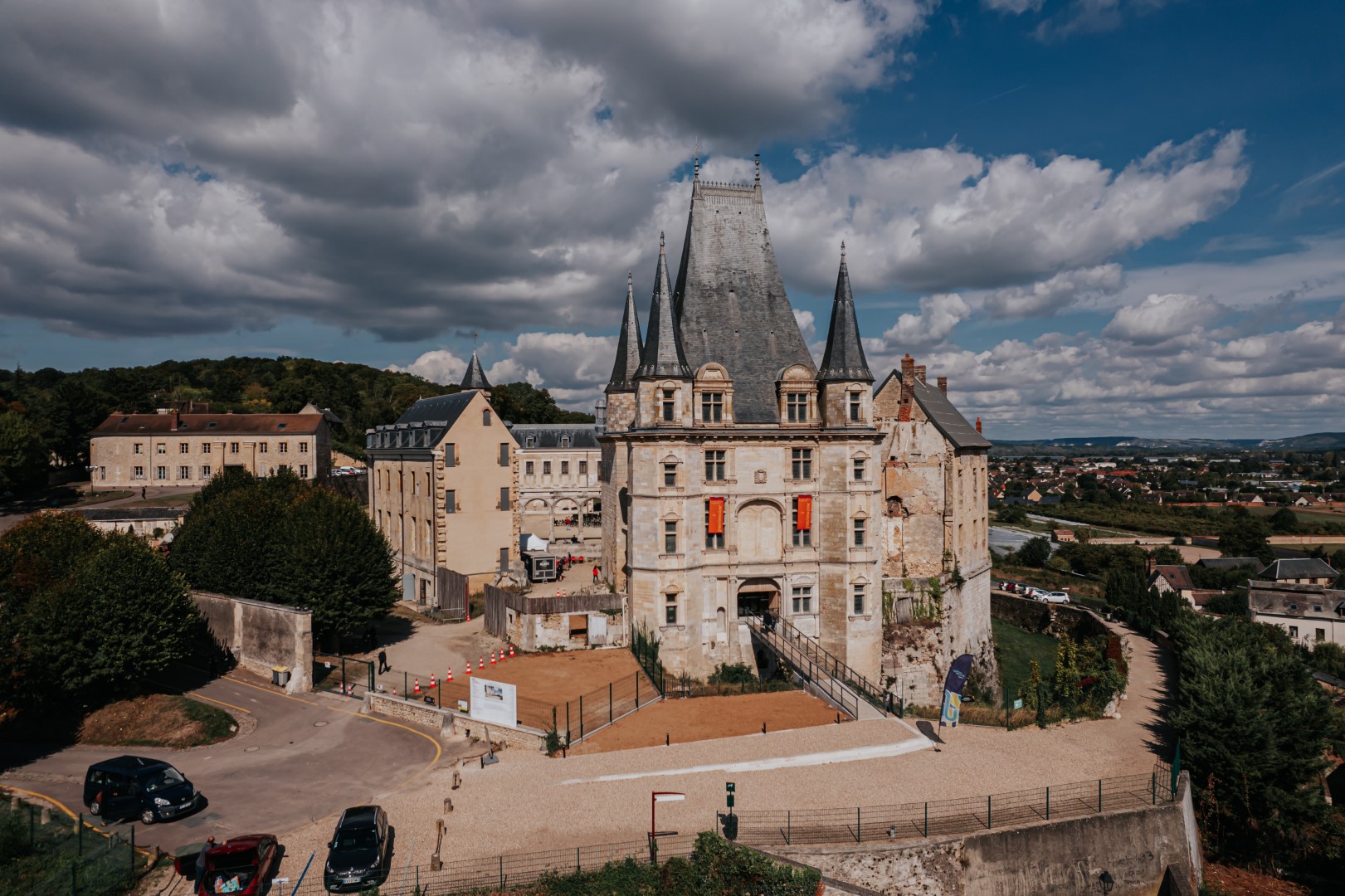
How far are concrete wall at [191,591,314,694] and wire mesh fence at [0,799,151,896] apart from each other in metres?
11.3

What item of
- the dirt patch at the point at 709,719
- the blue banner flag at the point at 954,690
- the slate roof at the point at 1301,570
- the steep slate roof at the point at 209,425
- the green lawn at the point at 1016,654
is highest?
the steep slate roof at the point at 209,425

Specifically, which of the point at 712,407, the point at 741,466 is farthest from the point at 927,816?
the point at 712,407

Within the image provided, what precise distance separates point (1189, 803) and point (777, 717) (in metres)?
12.1

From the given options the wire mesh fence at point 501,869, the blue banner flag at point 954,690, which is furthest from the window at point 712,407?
the wire mesh fence at point 501,869

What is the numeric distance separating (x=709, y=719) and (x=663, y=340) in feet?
51.3

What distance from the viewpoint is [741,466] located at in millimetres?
33594

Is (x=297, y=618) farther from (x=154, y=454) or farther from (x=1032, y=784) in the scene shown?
(x=154, y=454)

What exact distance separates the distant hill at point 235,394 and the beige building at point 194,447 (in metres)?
10.2

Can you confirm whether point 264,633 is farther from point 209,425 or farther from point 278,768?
point 209,425

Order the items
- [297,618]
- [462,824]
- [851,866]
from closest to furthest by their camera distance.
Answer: [851,866], [462,824], [297,618]

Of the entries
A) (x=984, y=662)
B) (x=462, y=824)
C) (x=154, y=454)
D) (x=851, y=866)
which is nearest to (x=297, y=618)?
(x=462, y=824)

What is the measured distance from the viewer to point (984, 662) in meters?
42.1

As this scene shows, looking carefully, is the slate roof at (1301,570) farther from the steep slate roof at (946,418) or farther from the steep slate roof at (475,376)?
the steep slate roof at (475,376)

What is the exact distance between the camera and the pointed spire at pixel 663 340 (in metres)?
32.4
